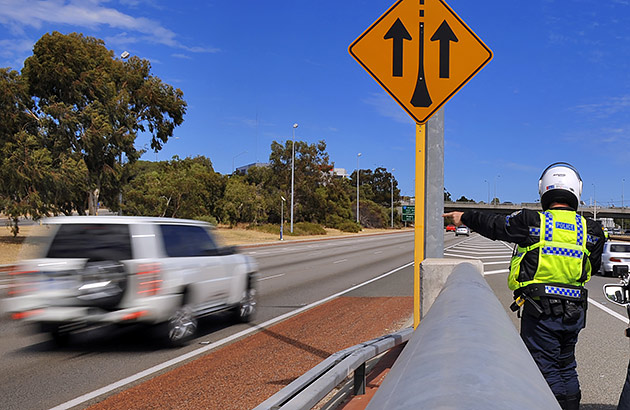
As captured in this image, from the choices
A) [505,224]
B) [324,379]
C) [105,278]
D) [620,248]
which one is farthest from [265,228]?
[505,224]

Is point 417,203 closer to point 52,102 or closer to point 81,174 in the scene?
point 81,174

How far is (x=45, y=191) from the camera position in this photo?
2698 centimetres

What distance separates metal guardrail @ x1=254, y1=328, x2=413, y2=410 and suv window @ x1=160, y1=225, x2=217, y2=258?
13.2 feet

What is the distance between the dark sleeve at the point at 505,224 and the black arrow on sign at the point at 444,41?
4.68 ft

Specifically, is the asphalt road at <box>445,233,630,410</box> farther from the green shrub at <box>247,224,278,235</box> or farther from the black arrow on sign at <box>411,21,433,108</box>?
the green shrub at <box>247,224,278,235</box>

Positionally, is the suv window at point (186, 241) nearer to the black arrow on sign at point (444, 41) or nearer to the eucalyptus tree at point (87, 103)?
the black arrow on sign at point (444, 41)

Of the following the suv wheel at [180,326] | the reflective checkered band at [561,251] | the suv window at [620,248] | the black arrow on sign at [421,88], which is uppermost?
the black arrow on sign at [421,88]

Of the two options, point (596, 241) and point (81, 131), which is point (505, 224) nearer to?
point (596, 241)

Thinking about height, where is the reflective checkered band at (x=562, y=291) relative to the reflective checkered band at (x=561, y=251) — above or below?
below

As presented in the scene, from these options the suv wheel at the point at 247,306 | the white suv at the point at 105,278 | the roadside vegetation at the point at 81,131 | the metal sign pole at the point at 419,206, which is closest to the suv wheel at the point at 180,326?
the white suv at the point at 105,278

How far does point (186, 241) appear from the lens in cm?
879

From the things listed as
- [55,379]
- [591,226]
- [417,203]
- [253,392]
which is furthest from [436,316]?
[55,379]

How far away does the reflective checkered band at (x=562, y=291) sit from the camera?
361 centimetres

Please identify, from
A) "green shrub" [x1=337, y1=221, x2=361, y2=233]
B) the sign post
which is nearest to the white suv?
the sign post
